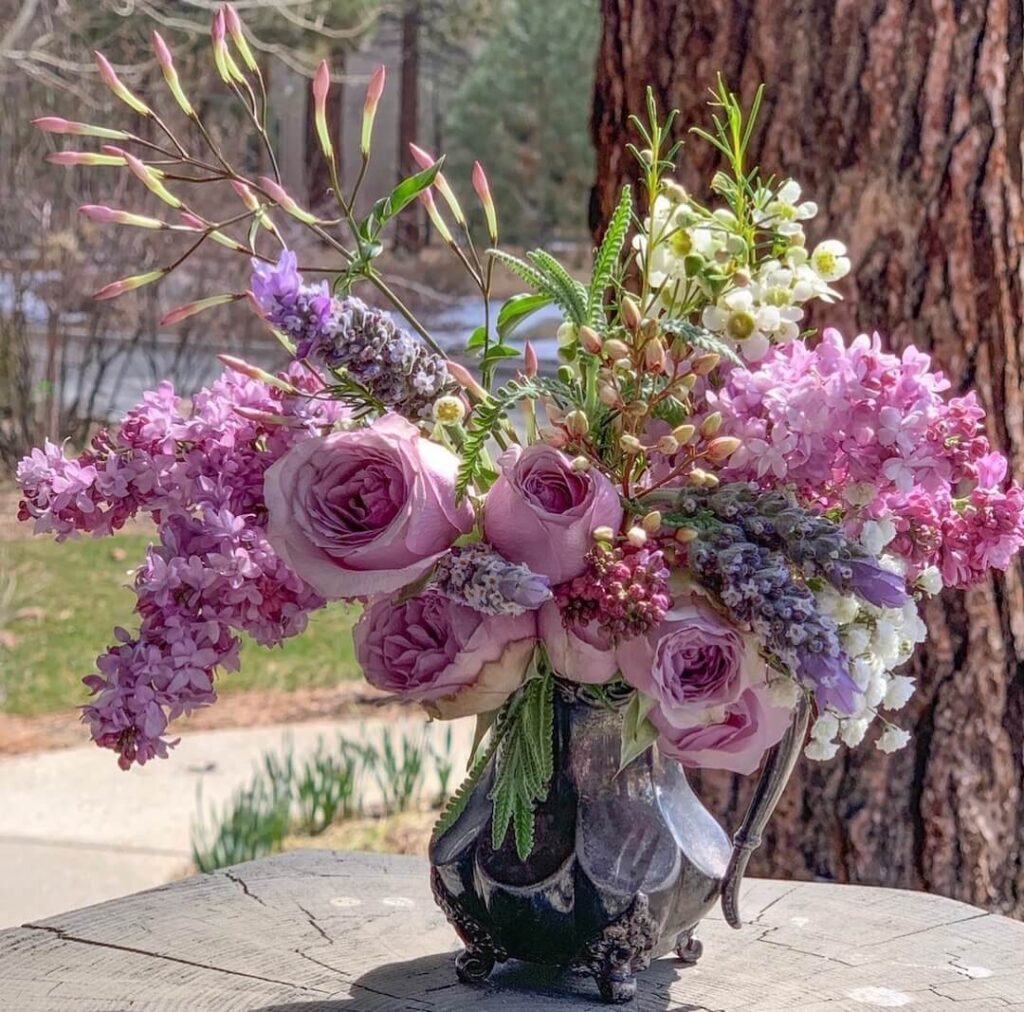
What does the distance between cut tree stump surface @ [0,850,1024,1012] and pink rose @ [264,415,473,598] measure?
512 millimetres

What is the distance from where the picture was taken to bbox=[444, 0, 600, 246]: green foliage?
1814 cm

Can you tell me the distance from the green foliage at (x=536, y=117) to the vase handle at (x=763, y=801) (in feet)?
54.6

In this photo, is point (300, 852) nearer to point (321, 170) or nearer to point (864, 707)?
point (864, 707)

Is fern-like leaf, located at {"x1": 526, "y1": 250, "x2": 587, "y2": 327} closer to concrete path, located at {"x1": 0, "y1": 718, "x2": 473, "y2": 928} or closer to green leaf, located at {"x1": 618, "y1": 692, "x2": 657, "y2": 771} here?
green leaf, located at {"x1": 618, "y1": 692, "x2": 657, "y2": 771}

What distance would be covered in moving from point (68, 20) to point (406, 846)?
523cm

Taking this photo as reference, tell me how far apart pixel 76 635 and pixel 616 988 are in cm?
598

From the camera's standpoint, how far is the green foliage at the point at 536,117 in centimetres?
1814

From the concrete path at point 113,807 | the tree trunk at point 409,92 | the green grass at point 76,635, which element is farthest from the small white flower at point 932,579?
the tree trunk at point 409,92

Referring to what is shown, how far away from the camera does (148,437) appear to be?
1.51 metres

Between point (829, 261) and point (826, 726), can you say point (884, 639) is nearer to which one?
point (826, 726)

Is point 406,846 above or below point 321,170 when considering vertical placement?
below

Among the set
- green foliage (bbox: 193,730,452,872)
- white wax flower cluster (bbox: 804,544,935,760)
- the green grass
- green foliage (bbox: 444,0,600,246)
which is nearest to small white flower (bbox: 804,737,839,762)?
white wax flower cluster (bbox: 804,544,935,760)

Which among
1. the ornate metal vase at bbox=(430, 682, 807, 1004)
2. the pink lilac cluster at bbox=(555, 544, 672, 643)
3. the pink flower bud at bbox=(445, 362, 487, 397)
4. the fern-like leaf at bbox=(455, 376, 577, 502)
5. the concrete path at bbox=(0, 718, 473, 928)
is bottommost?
the concrete path at bbox=(0, 718, 473, 928)

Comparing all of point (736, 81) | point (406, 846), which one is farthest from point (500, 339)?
point (406, 846)
